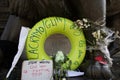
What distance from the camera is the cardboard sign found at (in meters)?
1.66

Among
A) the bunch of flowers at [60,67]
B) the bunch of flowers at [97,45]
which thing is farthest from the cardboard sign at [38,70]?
the bunch of flowers at [97,45]

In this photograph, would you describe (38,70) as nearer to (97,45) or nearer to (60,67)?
(60,67)

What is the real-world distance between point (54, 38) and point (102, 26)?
0.93ft

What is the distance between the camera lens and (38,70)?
1661mm

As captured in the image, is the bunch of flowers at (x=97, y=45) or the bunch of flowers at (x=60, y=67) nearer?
the bunch of flowers at (x=60, y=67)

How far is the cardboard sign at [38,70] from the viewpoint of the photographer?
5.45 ft

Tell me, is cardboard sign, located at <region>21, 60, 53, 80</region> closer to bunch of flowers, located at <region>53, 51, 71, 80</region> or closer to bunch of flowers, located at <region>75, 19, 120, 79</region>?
bunch of flowers, located at <region>53, 51, 71, 80</region>

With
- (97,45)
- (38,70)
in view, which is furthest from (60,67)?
(97,45)

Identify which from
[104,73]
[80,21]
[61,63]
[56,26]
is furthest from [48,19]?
[104,73]

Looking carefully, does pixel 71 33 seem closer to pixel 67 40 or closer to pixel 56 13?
pixel 67 40

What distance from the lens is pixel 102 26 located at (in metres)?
1.90

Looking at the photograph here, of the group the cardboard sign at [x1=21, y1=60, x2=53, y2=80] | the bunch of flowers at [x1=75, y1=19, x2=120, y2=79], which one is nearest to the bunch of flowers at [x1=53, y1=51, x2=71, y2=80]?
the cardboard sign at [x1=21, y1=60, x2=53, y2=80]

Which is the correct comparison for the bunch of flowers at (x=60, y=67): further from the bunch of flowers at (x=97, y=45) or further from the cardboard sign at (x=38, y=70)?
the bunch of flowers at (x=97, y=45)

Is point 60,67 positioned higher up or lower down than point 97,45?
lower down
